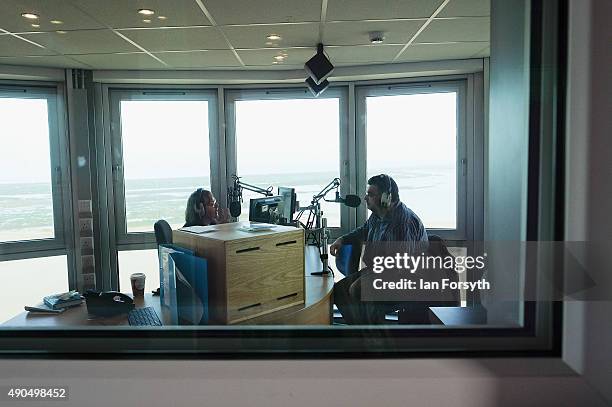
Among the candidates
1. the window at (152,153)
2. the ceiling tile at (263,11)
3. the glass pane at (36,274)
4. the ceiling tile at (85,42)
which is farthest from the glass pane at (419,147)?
the glass pane at (36,274)

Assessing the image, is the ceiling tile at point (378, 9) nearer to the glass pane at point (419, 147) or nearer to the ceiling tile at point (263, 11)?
the ceiling tile at point (263, 11)

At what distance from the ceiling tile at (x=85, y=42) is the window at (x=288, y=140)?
1.29 meters

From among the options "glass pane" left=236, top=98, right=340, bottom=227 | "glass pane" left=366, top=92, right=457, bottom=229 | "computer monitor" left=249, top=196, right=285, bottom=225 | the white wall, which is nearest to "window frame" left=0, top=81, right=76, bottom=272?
"glass pane" left=236, top=98, right=340, bottom=227

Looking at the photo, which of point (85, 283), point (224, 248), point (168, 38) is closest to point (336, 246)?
point (224, 248)

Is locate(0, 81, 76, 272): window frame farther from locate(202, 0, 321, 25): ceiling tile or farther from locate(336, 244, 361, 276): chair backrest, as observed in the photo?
locate(336, 244, 361, 276): chair backrest

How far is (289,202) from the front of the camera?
125 inches

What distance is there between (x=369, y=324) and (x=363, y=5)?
2408mm

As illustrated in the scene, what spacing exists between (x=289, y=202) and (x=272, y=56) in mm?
1632

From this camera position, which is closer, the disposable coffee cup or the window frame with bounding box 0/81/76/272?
the disposable coffee cup

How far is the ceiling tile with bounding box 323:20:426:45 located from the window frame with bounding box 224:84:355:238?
1012 mm

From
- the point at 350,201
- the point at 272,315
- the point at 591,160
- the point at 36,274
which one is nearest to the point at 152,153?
the point at 36,274

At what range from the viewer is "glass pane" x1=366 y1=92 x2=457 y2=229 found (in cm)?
300

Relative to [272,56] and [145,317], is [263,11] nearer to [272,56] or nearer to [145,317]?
[272,56]

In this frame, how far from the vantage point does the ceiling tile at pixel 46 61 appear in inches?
159
